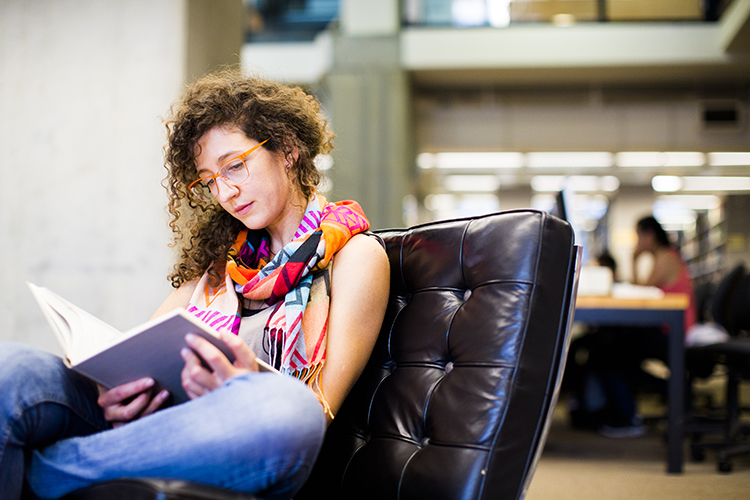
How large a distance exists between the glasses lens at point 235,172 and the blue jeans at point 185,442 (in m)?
0.56

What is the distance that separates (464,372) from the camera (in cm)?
109

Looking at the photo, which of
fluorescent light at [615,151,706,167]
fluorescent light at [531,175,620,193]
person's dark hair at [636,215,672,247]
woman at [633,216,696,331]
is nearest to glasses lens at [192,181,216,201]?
woman at [633,216,696,331]

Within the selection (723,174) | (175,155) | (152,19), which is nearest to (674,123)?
(723,174)

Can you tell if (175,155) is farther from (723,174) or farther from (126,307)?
(723,174)

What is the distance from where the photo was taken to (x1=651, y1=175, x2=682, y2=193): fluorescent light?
971 cm

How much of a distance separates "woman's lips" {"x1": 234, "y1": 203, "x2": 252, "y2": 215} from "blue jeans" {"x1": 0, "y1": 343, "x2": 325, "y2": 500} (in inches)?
21.3

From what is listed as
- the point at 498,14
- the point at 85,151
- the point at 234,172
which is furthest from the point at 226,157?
the point at 498,14

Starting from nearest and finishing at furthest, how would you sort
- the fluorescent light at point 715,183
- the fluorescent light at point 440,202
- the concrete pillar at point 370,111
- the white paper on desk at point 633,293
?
the white paper on desk at point 633,293, the concrete pillar at point 370,111, the fluorescent light at point 715,183, the fluorescent light at point 440,202

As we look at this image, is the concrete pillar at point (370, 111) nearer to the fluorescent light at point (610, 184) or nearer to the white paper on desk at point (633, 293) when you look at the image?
the white paper on desk at point (633, 293)

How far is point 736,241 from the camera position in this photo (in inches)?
405

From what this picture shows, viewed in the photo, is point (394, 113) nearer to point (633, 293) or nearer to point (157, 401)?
point (633, 293)

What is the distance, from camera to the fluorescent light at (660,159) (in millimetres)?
7578

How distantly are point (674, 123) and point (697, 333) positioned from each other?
156 inches

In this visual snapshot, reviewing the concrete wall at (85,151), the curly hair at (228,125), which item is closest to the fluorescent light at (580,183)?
the concrete wall at (85,151)
